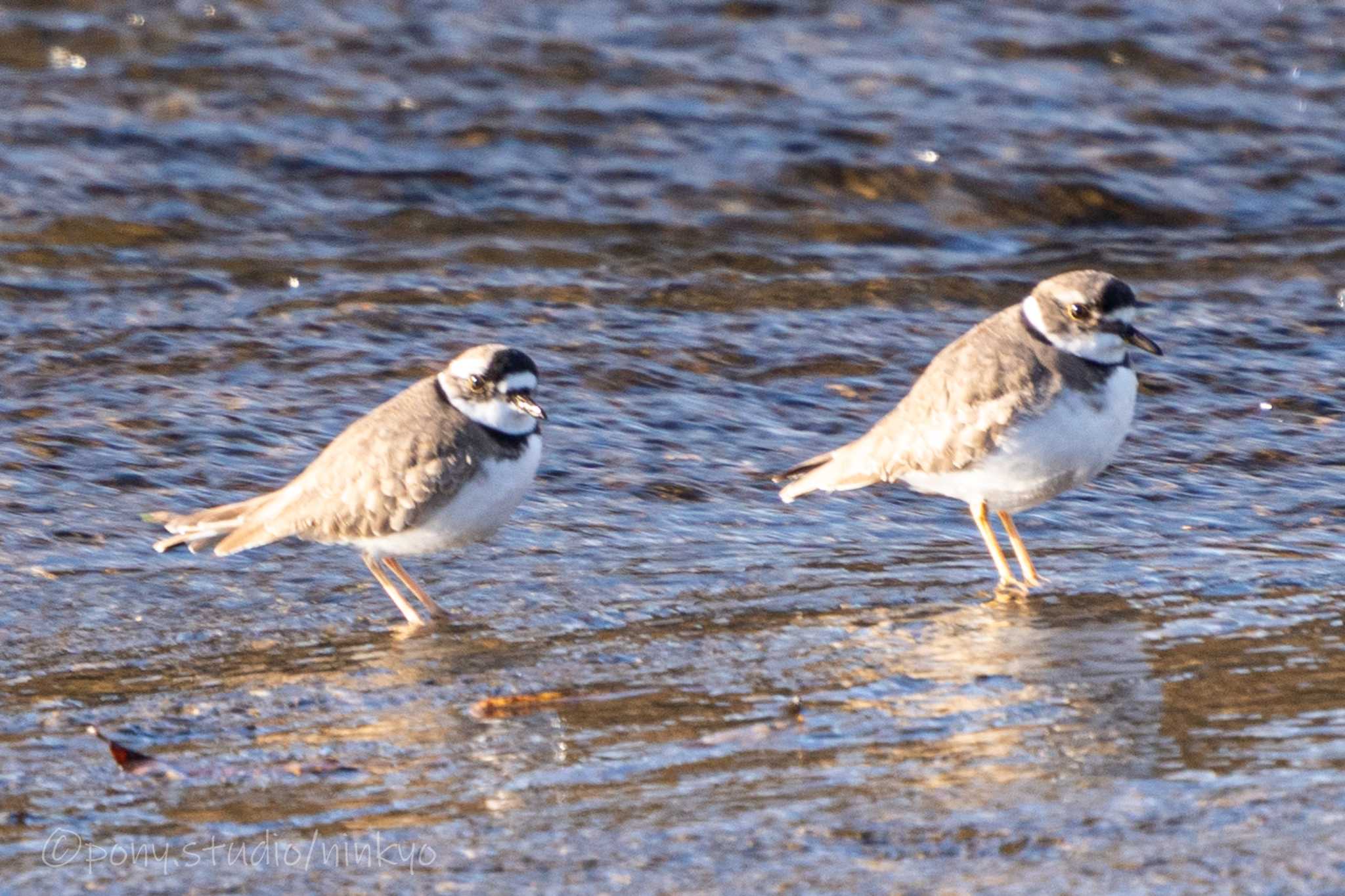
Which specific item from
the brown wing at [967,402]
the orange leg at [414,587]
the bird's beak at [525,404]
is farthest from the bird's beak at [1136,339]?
the orange leg at [414,587]

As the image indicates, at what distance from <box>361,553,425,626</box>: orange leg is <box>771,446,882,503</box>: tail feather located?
1.59m

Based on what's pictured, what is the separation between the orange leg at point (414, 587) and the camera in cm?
627

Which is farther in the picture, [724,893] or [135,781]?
[135,781]

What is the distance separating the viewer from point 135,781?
460 cm

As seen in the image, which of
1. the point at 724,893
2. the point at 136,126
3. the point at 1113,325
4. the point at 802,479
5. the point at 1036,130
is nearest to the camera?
the point at 724,893

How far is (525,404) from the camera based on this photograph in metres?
6.48

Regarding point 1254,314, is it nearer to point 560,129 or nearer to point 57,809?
point 560,129

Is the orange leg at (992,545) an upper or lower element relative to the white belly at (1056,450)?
lower

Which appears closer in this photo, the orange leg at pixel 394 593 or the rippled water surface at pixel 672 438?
the rippled water surface at pixel 672 438

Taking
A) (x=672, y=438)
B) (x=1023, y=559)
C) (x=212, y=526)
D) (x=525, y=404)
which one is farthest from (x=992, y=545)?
(x=212, y=526)

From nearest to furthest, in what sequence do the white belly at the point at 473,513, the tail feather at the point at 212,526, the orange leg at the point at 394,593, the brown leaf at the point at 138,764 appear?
1. the brown leaf at the point at 138,764
2. the orange leg at the point at 394,593
3. the white belly at the point at 473,513
4. the tail feather at the point at 212,526

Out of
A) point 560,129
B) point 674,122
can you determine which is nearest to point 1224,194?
point 674,122

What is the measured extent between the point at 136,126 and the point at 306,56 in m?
1.65

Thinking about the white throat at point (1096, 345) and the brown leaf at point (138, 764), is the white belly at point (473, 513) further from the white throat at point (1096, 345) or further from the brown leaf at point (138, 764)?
the white throat at point (1096, 345)
